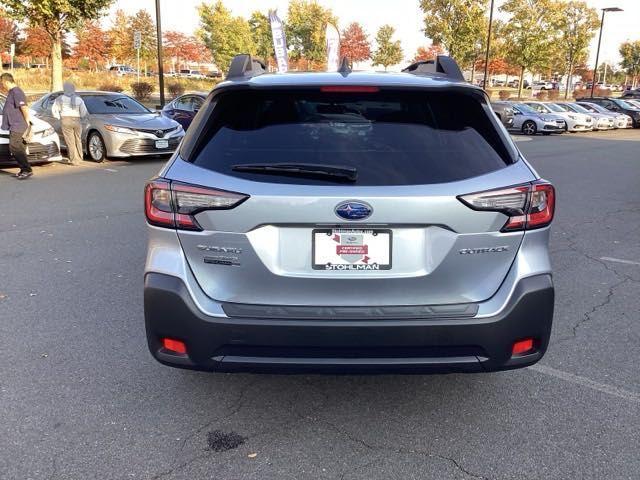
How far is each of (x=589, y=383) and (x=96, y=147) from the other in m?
12.3

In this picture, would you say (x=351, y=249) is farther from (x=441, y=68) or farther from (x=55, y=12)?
(x=55, y=12)

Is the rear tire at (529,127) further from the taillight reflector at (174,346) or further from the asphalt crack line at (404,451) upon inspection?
the taillight reflector at (174,346)

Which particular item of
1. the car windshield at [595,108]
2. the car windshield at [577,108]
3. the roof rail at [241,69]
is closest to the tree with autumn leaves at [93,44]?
the car windshield at [577,108]

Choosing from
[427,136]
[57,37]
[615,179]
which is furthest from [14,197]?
[57,37]

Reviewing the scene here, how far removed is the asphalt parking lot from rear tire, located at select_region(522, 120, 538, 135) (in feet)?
76.0

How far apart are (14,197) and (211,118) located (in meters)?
7.63

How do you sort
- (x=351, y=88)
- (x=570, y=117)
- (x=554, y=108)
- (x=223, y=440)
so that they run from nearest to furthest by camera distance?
1. (x=351, y=88)
2. (x=223, y=440)
3. (x=570, y=117)
4. (x=554, y=108)

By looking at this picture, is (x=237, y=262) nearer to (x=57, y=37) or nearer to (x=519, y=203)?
(x=519, y=203)

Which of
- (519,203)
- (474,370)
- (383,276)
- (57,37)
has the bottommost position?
(474,370)

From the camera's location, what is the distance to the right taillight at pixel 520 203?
2.49m

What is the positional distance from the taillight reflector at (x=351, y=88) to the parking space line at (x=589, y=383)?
2.07m

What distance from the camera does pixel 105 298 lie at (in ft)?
15.5

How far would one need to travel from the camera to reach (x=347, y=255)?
2.49 m

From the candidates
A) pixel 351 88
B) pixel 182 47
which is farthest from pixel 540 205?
pixel 182 47
